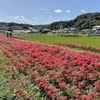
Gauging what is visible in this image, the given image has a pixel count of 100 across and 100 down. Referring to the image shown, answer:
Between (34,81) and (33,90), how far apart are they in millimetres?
724

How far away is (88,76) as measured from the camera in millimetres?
7660

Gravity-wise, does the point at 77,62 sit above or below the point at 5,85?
above

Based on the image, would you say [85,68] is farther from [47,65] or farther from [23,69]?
[23,69]

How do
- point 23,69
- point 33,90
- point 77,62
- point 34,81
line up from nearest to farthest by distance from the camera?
1. point 33,90
2. point 34,81
3. point 77,62
4. point 23,69

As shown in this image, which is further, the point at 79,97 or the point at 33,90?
the point at 33,90

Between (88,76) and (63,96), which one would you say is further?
(88,76)

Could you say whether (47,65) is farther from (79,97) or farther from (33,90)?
(79,97)

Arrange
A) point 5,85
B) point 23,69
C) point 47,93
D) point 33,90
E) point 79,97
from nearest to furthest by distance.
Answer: point 79,97, point 47,93, point 33,90, point 5,85, point 23,69

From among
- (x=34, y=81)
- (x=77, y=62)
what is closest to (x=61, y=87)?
(x=34, y=81)

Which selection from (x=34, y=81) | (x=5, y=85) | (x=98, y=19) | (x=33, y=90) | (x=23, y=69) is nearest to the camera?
(x=33, y=90)

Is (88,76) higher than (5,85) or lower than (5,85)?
higher

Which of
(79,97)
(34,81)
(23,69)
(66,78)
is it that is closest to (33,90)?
(34,81)

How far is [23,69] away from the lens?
1002 cm

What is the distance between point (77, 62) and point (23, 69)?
8.46ft
